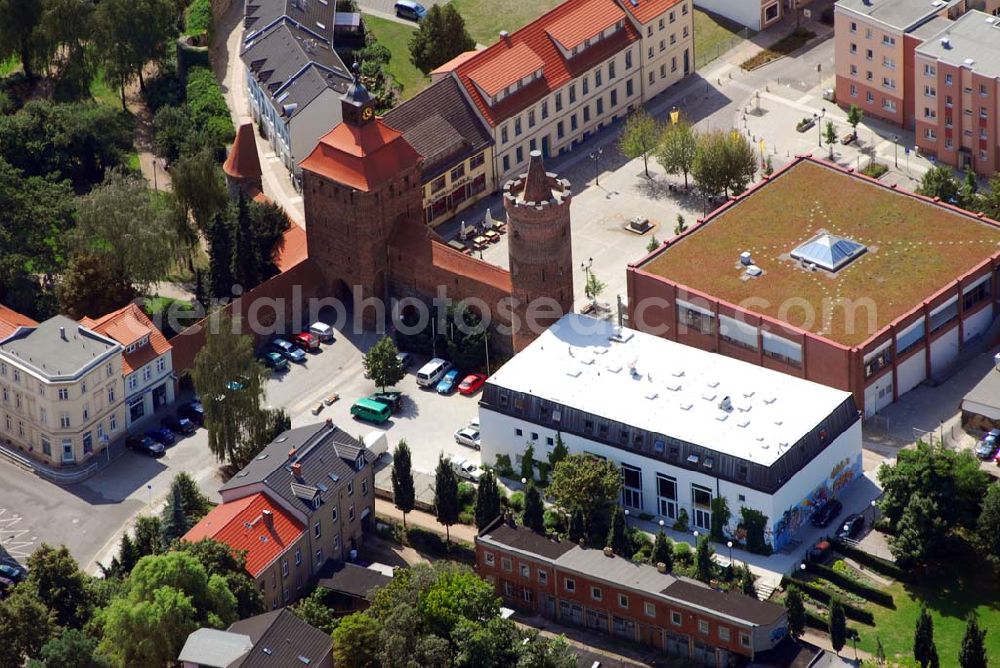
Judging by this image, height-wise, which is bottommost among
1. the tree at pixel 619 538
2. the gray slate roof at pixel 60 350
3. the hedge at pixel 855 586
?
the hedge at pixel 855 586

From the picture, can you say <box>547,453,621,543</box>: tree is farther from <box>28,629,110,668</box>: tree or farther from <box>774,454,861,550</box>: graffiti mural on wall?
<box>28,629,110,668</box>: tree

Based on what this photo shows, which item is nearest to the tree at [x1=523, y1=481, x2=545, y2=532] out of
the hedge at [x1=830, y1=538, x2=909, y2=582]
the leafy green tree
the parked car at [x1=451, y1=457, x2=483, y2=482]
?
the parked car at [x1=451, y1=457, x2=483, y2=482]

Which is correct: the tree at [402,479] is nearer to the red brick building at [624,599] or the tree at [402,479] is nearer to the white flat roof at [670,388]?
the red brick building at [624,599]

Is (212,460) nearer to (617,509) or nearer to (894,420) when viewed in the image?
(617,509)

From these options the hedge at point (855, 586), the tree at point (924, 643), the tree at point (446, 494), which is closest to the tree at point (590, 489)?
the tree at point (446, 494)

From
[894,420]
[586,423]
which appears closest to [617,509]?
[586,423]

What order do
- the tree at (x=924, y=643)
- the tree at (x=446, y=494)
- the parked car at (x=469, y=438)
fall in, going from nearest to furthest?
the tree at (x=924, y=643)
the tree at (x=446, y=494)
the parked car at (x=469, y=438)
